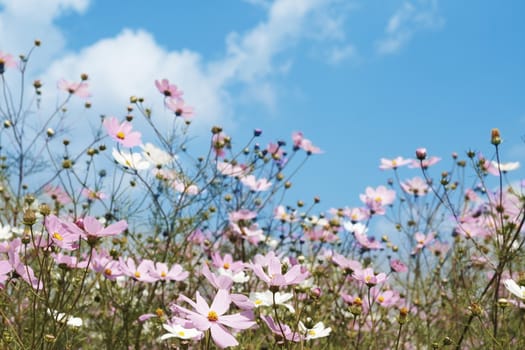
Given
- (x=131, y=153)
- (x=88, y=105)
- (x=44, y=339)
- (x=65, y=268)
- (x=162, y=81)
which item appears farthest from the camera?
(x=88, y=105)

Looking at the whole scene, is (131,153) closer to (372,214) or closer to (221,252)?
(221,252)

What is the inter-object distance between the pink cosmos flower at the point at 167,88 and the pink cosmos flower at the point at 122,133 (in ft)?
1.37

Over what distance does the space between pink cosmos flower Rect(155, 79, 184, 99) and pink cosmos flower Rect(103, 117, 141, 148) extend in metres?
0.42

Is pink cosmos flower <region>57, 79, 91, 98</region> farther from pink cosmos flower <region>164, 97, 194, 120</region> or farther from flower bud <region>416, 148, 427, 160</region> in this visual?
flower bud <region>416, 148, 427, 160</region>

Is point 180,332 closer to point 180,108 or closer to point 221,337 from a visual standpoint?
point 221,337

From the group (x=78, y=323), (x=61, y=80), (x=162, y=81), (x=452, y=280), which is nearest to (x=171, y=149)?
(x=162, y=81)

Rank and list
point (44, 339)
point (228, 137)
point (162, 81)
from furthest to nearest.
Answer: point (228, 137) → point (162, 81) → point (44, 339)

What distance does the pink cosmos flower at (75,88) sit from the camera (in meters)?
2.96

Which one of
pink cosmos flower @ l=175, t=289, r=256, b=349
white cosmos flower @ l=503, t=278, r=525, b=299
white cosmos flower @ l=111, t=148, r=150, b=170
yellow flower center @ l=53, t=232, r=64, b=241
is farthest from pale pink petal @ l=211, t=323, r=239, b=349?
white cosmos flower @ l=111, t=148, r=150, b=170

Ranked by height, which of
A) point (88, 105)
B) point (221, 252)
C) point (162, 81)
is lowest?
point (221, 252)

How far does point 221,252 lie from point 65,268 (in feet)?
4.88

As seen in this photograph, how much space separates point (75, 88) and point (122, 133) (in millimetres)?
1086

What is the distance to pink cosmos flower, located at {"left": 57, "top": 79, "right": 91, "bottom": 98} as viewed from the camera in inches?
117

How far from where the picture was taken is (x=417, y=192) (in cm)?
301
